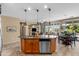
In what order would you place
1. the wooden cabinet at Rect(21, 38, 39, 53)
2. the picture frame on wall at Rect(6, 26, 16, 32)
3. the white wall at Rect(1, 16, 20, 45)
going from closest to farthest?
1. the wooden cabinet at Rect(21, 38, 39, 53)
2. the white wall at Rect(1, 16, 20, 45)
3. the picture frame on wall at Rect(6, 26, 16, 32)

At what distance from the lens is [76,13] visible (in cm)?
707

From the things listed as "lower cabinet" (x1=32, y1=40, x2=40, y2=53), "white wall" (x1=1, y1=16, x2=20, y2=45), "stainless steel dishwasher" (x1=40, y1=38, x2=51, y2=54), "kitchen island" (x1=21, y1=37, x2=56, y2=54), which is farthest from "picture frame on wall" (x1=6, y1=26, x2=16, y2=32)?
"stainless steel dishwasher" (x1=40, y1=38, x2=51, y2=54)

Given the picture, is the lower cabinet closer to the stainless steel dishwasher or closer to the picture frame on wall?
the stainless steel dishwasher

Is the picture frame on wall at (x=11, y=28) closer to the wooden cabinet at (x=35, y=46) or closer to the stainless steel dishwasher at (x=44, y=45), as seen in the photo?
the wooden cabinet at (x=35, y=46)

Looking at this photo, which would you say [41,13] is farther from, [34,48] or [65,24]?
[34,48]

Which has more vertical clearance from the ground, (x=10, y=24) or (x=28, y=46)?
(x=10, y=24)

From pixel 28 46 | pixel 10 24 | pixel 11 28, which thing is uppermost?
pixel 10 24

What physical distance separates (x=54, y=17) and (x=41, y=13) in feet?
2.38

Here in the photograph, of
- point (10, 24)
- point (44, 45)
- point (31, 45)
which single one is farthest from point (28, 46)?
point (10, 24)

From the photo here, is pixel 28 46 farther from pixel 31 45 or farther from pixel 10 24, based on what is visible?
pixel 10 24

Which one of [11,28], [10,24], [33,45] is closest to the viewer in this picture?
[33,45]

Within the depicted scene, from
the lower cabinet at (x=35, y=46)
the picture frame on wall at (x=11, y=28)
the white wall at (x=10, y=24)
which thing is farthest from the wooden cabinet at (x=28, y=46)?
the picture frame on wall at (x=11, y=28)

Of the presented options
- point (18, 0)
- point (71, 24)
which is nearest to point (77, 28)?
point (71, 24)

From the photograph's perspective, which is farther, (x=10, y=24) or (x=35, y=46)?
(x=10, y=24)
